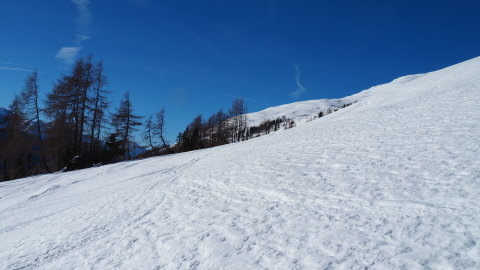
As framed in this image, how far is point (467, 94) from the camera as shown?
1072 centimetres

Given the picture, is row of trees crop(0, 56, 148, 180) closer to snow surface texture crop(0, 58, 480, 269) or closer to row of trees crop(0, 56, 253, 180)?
row of trees crop(0, 56, 253, 180)

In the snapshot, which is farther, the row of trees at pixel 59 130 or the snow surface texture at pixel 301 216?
the row of trees at pixel 59 130

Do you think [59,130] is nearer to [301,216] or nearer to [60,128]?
→ [60,128]

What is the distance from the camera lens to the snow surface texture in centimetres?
309

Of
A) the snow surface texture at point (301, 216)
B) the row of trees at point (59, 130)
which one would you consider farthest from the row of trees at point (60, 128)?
the snow surface texture at point (301, 216)

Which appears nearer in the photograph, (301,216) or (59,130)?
(301,216)

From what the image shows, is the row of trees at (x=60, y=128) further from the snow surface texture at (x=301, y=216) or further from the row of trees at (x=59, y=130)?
the snow surface texture at (x=301, y=216)

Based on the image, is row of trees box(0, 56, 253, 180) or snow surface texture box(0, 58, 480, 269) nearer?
snow surface texture box(0, 58, 480, 269)

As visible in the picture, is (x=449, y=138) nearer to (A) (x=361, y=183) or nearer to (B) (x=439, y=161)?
(B) (x=439, y=161)

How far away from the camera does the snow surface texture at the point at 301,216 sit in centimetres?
309

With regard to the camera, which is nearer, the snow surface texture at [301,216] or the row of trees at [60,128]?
the snow surface texture at [301,216]

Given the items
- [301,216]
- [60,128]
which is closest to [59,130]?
[60,128]

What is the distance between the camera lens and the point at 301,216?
4199mm

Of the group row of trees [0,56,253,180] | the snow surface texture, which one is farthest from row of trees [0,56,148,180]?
the snow surface texture
